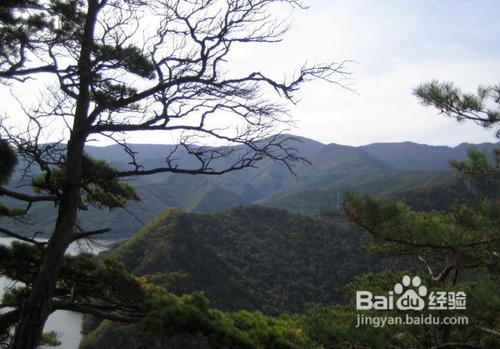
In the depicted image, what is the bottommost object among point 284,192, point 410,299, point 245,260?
point 245,260

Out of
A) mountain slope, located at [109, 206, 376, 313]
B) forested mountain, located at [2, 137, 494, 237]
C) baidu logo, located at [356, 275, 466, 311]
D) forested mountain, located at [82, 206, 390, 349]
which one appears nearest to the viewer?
baidu logo, located at [356, 275, 466, 311]

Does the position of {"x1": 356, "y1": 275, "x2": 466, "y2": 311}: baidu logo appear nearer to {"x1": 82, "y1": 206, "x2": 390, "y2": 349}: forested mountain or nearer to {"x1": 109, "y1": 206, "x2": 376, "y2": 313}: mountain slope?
{"x1": 82, "y1": 206, "x2": 390, "y2": 349}: forested mountain

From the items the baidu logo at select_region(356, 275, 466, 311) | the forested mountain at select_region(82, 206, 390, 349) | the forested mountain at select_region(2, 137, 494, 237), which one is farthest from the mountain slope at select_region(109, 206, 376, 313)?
the baidu logo at select_region(356, 275, 466, 311)

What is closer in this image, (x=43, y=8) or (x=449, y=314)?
(x=43, y=8)

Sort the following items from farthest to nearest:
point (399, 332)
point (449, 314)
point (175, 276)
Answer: point (175, 276)
point (399, 332)
point (449, 314)

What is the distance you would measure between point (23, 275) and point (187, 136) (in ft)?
11.3

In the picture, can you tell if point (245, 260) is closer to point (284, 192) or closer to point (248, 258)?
point (248, 258)

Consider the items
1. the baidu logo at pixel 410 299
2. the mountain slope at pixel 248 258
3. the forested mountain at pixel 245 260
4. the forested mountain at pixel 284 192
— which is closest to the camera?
the baidu logo at pixel 410 299

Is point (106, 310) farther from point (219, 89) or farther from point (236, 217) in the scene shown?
point (236, 217)

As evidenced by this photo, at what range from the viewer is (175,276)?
3588cm

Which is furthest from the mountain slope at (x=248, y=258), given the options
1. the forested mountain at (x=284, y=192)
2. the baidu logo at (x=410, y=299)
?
the baidu logo at (x=410, y=299)

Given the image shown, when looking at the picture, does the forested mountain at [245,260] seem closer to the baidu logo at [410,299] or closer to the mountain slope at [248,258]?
the mountain slope at [248,258]

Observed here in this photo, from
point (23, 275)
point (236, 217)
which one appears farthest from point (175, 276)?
point (23, 275)

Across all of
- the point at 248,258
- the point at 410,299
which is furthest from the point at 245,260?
the point at 410,299
